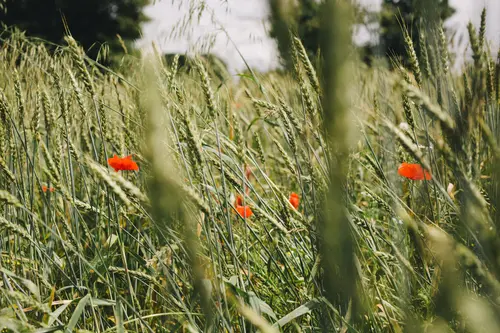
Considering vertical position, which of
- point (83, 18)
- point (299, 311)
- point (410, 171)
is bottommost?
point (299, 311)

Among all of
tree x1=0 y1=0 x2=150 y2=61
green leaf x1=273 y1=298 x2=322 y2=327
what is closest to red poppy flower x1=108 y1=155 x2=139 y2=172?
green leaf x1=273 y1=298 x2=322 y2=327

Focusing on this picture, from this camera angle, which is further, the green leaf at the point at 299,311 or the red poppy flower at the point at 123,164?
the red poppy flower at the point at 123,164

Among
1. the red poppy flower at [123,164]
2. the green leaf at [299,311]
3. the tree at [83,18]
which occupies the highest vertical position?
the tree at [83,18]

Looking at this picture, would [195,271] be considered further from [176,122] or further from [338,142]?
[176,122]

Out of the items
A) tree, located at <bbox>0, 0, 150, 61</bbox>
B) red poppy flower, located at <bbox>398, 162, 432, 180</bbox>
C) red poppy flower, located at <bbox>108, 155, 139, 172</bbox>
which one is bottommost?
red poppy flower, located at <bbox>398, 162, 432, 180</bbox>

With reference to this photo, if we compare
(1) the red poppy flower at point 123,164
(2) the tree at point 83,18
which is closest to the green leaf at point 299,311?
(1) the red poppy flower at point 123,164

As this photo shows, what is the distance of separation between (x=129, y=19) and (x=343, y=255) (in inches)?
750

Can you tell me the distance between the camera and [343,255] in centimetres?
31

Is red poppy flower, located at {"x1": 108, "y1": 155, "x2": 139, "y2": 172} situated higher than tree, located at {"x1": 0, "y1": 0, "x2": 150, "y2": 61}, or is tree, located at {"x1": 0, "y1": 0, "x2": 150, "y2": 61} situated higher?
tree, located at {"x1": 0, "y1": 0, "x2": 150, "y2": 61}

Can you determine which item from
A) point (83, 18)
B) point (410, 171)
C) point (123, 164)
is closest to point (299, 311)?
point (410, 171)

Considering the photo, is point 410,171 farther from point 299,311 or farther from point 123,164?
point 123,164

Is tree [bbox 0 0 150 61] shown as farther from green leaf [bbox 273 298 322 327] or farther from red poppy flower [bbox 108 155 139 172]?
green leaf [bbox 273 298 322 327]

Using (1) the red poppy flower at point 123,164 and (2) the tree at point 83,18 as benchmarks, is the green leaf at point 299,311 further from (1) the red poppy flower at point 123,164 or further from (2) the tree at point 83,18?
(2) the tree at point 83,18

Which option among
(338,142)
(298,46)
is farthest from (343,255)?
(298,46)
